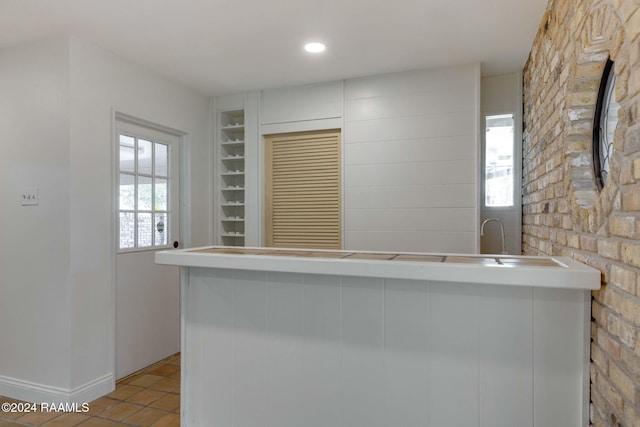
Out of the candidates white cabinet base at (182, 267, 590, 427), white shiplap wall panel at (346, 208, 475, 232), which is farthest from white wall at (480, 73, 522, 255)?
white cabinet base at (182, 267, 590, 427)

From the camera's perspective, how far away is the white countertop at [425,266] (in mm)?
1159

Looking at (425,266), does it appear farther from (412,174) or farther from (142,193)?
(142,193)

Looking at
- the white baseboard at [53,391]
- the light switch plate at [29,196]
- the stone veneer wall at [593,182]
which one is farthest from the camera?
the light switch plate at [29,196]

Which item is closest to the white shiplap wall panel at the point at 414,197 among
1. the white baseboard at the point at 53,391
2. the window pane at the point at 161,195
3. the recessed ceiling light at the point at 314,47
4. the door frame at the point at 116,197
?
the recessed ceiling light at the point at 314,47

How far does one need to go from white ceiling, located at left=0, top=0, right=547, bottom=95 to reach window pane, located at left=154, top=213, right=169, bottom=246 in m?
1.26

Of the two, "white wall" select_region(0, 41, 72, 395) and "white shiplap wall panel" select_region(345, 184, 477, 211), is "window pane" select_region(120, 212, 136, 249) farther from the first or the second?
"white shiplap wall panel" select_region(345, 184, 477, 211)

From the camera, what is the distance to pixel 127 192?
309 cm

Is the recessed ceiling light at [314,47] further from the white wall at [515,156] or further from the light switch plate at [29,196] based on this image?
the light switch plate at [29,196]

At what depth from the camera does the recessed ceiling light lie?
2709mm

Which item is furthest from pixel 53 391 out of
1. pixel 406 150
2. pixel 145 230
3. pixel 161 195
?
pixel 406 150

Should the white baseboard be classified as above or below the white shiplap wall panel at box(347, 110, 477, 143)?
below

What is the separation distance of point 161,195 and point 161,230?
1.04ft

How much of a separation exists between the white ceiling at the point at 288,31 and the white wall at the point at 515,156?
5.1 inches

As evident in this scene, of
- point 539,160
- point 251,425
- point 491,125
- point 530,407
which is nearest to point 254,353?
point 251,425
